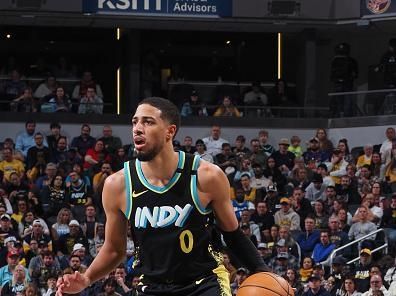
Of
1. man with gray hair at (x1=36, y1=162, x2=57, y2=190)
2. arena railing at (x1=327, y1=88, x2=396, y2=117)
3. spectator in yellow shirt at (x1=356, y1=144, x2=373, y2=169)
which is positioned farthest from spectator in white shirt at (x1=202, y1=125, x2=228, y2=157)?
arena railing at (x1=327, y1=88, x2=396, y2=117)

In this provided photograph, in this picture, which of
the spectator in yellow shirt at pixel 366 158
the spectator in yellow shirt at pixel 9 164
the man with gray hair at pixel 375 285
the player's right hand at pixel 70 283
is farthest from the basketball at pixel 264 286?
the spectator in yellow shirt at pixel 366 158

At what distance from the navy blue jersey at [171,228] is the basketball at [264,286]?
251 mm

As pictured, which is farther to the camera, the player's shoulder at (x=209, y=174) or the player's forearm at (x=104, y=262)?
the player's forearm at (x=104, y=262)

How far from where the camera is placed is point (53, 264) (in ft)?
55.3

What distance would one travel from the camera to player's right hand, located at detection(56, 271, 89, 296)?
267 inches

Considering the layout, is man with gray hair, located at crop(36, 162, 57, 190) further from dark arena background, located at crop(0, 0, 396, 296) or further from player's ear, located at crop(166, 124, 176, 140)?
player's ear, located at crop(166, 124, 176, 140)

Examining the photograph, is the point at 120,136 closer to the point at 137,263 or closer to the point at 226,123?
the point at 226,123

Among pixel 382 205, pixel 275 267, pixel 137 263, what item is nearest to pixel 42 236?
pixel 275 267

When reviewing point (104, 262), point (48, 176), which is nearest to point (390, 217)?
point (48, 176)

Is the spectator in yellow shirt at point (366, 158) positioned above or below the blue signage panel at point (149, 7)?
below

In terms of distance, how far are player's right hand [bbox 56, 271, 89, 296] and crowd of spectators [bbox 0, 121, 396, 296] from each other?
9147 mm

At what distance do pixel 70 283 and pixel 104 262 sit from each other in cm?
43

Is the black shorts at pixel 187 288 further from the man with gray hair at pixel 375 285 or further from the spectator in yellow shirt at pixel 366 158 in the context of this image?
the spectator in yellow shirt at pixel 366 158

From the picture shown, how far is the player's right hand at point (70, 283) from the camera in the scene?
678 centimetres
